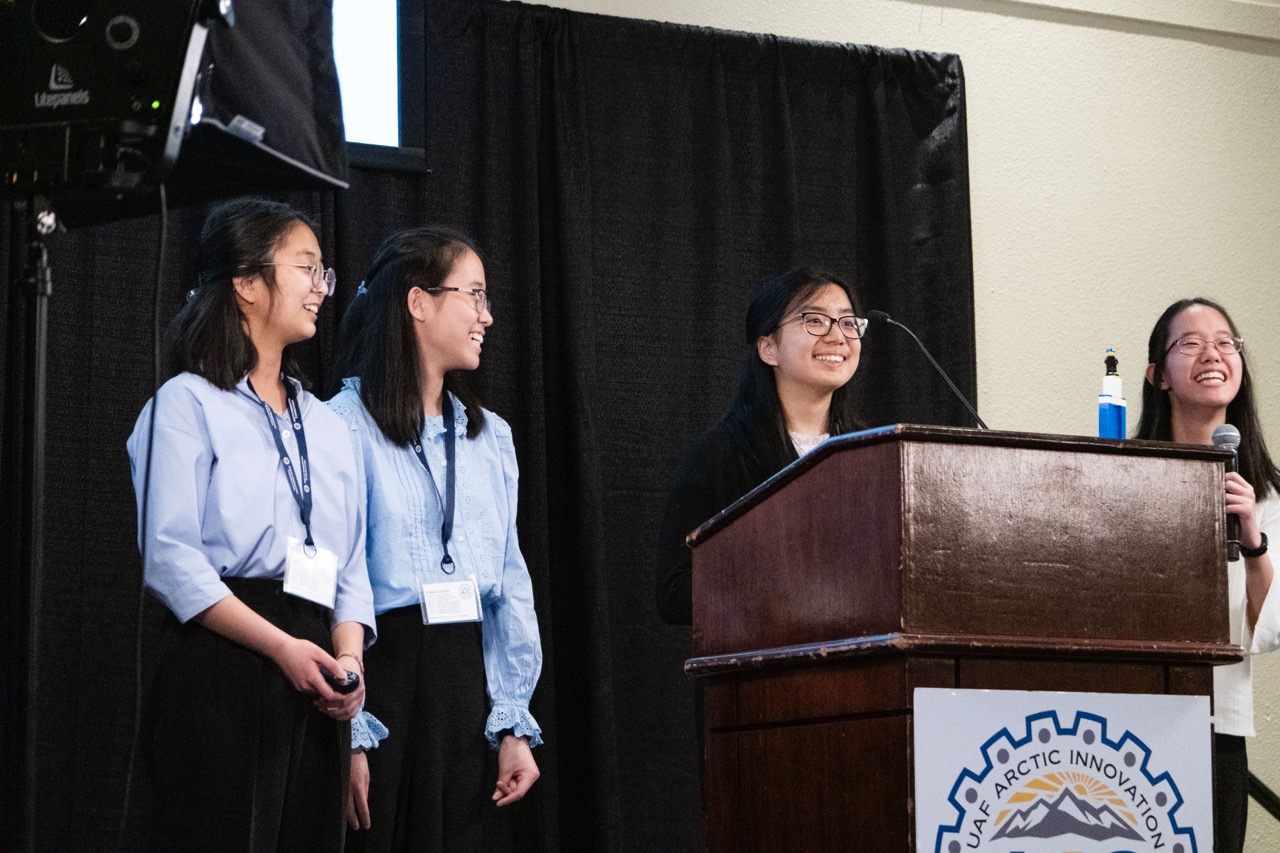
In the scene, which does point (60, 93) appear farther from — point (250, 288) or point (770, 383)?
point (770, 383)

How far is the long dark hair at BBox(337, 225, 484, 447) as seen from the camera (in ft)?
9.46

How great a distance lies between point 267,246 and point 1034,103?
2.64 metres

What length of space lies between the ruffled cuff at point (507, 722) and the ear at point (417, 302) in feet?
2.63

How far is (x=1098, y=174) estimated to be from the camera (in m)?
4.49

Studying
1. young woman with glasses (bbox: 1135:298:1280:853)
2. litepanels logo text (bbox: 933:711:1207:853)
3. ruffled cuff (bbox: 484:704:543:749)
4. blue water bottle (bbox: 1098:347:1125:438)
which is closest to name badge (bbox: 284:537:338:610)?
ruffled cuff (bbox: 484:704:543:749)

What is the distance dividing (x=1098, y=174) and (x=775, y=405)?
206 cm

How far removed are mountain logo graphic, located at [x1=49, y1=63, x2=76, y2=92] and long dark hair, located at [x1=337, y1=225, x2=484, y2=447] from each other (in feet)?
Result: 4.43

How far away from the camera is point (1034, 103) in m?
4.44

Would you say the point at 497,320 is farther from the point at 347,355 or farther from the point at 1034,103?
the point at 1034,103

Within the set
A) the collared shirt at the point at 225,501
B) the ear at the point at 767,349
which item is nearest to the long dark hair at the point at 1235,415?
the ear at the point at 767,349

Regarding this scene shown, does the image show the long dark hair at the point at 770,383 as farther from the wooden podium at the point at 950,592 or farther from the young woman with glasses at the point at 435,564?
the wooden podium at the point at 950,592

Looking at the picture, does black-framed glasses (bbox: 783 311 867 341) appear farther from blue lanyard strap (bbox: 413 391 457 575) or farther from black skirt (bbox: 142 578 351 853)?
black skirt (bbox: 142 578 351 853)

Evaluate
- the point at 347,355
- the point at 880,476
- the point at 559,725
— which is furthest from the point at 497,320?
the point at 880,476

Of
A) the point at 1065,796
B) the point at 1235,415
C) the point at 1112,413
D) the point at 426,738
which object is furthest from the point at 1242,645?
the point at 426,738
